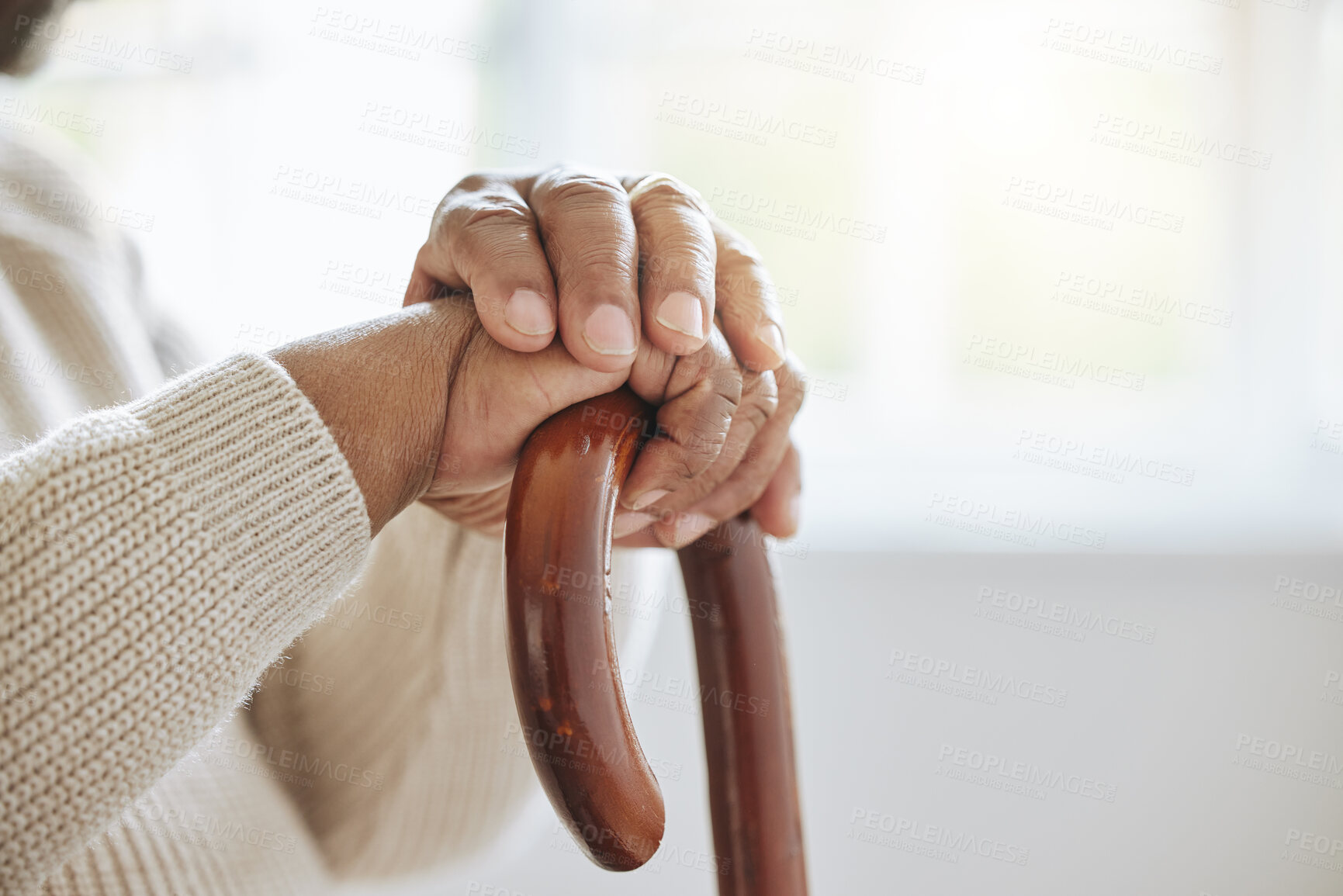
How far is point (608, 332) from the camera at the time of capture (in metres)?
0.41

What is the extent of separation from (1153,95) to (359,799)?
2.14 meters

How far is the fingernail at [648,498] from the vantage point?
448mm

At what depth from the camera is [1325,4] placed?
1853 millimetres

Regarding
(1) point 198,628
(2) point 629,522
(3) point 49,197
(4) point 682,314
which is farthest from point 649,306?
(3) point 49,197

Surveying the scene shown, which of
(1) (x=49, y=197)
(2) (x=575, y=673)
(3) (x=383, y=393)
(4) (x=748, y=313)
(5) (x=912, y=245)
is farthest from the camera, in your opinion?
(5) (x=912, y=245)

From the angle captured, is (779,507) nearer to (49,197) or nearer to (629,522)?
(629,522)

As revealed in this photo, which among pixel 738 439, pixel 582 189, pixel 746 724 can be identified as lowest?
pixel 746 724

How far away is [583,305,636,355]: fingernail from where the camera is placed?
41 centimetres

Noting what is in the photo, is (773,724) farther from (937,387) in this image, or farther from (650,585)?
(937,387)

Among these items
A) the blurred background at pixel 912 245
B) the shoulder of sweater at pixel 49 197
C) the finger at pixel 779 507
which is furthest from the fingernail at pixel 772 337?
the blurred background at pixel 912 245

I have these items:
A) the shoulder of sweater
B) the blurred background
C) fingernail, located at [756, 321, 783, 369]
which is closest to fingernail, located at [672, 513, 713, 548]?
fingernail, located at [756, 321, 783, 369]

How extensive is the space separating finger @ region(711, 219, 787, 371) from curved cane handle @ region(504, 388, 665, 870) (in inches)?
7.7

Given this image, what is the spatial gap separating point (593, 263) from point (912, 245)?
1683 millimetres

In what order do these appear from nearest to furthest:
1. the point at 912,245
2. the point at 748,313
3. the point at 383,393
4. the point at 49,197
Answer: the point at 383,393 → the point at 748,313 → the point at 49,197 → the point at 912,245
